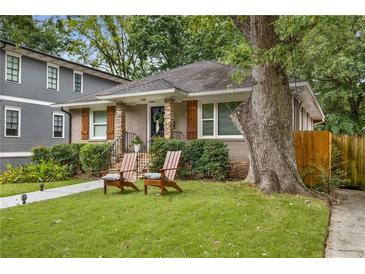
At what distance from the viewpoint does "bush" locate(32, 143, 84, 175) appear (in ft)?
36.9

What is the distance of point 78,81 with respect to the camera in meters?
17.6

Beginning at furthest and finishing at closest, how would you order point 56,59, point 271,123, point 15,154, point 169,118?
point 56,59
point 15,154
point 169,118
point 271,123

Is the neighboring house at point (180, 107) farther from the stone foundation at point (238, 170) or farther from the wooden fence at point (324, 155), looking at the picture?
the wooden fence at point (324, 155)

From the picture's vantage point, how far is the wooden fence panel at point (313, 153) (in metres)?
7.89

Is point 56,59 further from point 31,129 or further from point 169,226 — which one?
point 169,226

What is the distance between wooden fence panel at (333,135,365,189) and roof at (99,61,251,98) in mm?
3257

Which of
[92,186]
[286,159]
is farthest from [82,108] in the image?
[286,159]

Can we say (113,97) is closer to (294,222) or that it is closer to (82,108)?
(82,108)

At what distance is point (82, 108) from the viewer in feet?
44.1

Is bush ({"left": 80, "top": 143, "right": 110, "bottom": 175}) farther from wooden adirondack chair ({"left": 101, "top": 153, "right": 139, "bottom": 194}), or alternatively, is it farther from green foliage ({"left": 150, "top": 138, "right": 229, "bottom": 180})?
wooden adirondack chair ({"left": 101, "top": 153, "right": 139, "bottom": 194})

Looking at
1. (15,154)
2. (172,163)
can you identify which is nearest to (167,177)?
(172,163)

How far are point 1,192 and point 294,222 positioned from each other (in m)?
7.28

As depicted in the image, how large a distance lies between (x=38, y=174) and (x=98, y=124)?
3684 mm

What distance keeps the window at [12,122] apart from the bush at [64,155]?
12.5 feet
